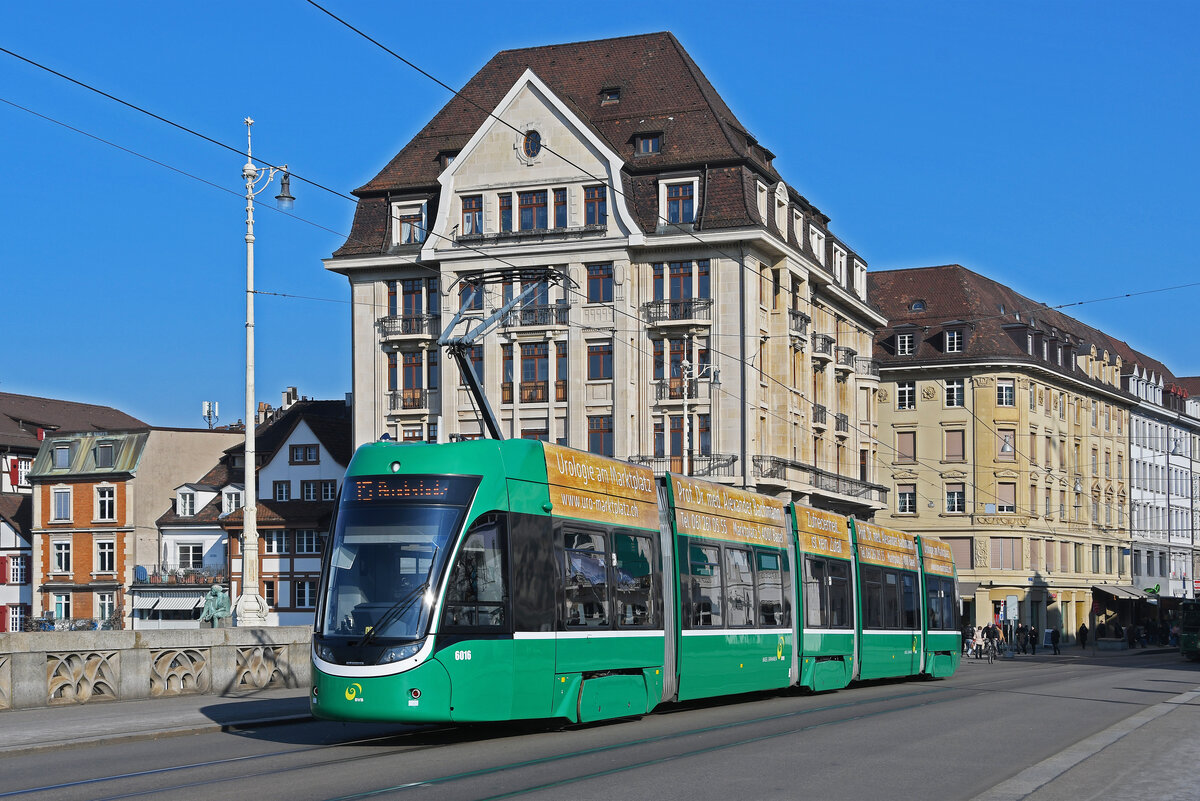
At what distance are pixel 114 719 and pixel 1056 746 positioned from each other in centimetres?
1217

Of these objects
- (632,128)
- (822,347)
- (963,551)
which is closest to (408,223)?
(632,128)

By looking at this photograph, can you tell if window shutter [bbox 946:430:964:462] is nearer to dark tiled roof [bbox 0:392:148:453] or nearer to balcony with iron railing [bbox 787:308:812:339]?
balcony with iron railing [bbox 787:308:812:339]

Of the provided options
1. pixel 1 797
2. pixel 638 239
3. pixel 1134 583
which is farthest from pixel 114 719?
pixel 1134 583

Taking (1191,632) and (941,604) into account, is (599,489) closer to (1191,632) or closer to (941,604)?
(941,604)

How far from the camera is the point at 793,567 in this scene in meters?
26.5

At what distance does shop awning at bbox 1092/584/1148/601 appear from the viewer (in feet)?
306

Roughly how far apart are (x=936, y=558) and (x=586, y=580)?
2054 centimetres

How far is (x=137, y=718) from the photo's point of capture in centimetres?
2136

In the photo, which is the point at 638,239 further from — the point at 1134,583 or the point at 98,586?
the point at 1134,583

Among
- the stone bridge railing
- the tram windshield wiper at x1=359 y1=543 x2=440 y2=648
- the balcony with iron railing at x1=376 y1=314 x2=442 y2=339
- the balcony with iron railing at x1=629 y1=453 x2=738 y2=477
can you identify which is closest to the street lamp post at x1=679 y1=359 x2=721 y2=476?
the balcony with iron railing at x1=629 y1=453 x2=738 y2=477

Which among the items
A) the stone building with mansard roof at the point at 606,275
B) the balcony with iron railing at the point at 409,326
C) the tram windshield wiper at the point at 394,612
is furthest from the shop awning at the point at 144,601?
the tram windshield wiper at the point at 394,612

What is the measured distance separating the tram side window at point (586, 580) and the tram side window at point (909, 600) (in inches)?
614

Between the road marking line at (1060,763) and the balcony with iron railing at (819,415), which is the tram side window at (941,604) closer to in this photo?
the road marking line at (1060,763)

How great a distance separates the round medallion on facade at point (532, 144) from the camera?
192 ft
